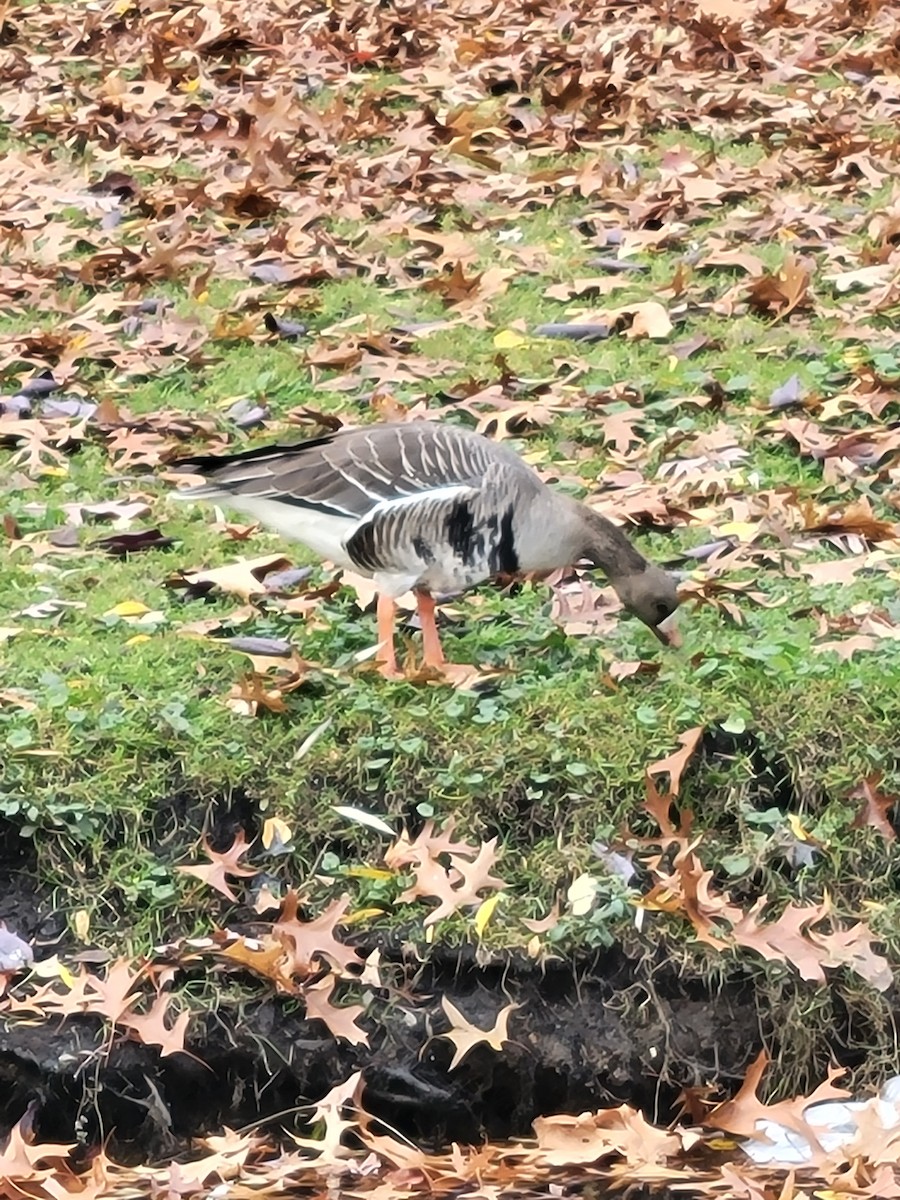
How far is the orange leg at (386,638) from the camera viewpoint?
5000 mm

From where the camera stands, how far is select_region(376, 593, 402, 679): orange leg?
5000 millimetres

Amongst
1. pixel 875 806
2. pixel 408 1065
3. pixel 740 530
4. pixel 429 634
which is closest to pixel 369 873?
pixel 408 1065

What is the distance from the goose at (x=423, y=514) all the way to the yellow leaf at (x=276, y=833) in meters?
0.62

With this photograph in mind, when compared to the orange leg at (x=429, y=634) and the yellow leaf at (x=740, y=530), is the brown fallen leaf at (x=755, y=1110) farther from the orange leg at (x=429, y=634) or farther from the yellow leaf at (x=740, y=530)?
the yellow leaf at (x=740, y=530)

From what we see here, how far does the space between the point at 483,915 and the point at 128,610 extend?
177cm

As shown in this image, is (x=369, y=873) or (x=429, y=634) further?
(x=429, y=634)

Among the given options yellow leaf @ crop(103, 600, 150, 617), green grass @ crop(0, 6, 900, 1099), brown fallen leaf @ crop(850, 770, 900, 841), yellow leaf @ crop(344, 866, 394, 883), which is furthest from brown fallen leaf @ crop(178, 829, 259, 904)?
brown fallen leaf @ crop(850, 770, 900, 841)

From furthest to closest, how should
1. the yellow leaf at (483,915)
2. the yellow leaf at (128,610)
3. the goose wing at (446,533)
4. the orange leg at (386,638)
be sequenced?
the yellow leaf at (128,610) → the orange leg at (386,638) → the goose wing at (446,533) → the yellow leaf at (483,915)

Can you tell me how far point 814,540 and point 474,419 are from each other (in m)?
1.59

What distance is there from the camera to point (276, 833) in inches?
182

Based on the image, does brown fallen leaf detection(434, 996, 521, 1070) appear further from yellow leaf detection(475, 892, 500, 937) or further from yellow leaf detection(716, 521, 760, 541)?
yellow leaf detection(716, 521, 760, 541)

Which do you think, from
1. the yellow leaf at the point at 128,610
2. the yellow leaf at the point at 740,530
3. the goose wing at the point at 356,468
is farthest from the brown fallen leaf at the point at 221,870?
the yellow leaf at the point at 740,530

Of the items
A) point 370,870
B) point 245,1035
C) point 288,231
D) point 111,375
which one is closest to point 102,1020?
point 245,1035

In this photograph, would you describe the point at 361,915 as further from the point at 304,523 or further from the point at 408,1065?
the point at 304,523
